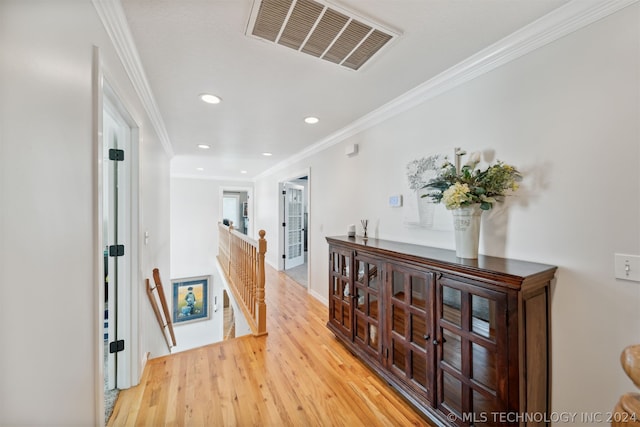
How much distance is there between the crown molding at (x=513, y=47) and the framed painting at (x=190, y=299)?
6.49 metres

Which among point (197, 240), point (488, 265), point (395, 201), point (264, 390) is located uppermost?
point (395, 201)

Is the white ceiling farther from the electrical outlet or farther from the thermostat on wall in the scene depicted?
the electrical outlet

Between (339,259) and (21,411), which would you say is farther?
(339,259)

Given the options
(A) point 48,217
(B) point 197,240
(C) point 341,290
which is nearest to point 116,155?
(A) point 48,217

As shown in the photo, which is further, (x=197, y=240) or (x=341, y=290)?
(x=197, y=240)

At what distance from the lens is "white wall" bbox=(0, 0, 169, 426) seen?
2.22 feet

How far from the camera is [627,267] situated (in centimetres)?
118

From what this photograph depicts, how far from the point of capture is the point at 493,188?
1545mm

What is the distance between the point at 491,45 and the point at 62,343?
265 cm

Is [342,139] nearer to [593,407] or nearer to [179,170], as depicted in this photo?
[593,407]

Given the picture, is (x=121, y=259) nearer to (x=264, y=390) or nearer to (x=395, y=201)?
(x=264, y=390)

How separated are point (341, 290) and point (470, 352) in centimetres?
130

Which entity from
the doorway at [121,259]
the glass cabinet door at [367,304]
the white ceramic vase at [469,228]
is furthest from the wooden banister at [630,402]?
the doorway at [121,259]

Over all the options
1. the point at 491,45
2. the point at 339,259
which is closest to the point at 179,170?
the point at 339,259
